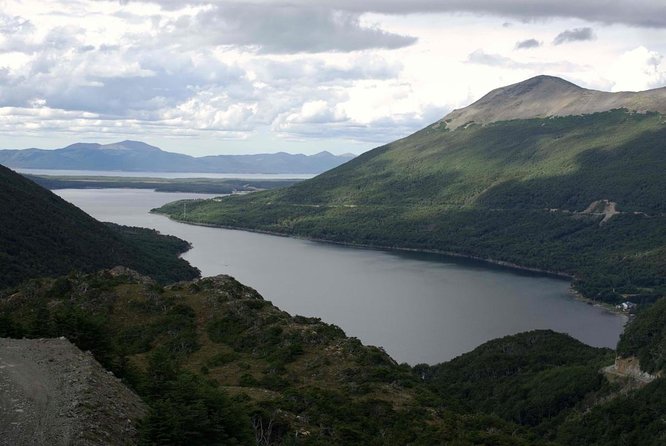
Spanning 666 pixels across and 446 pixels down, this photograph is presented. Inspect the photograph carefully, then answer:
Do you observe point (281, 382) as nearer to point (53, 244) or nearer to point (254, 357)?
point (254, 357)

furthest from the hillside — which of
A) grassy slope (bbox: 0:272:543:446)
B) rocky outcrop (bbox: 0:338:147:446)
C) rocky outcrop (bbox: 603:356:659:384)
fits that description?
rocky outcrop (bbox: 0:338:147:446)

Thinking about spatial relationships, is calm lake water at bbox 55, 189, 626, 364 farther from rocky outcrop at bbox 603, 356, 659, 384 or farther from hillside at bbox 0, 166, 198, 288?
rocky outcrop at bbox 603, 356, 659, 384

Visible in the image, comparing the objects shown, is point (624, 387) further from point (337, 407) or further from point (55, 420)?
point (55, 420)

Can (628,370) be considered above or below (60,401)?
below

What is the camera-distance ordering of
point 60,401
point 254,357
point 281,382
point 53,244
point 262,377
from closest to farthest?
point 60,401 < point 281,382 < point 262,377 < point 254,357 < point 53,244

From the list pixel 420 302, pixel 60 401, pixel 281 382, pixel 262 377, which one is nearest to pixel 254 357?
pixel 262 377

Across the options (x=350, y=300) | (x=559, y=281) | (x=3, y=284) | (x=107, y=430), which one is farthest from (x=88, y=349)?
Result: (x=559, y=281)
